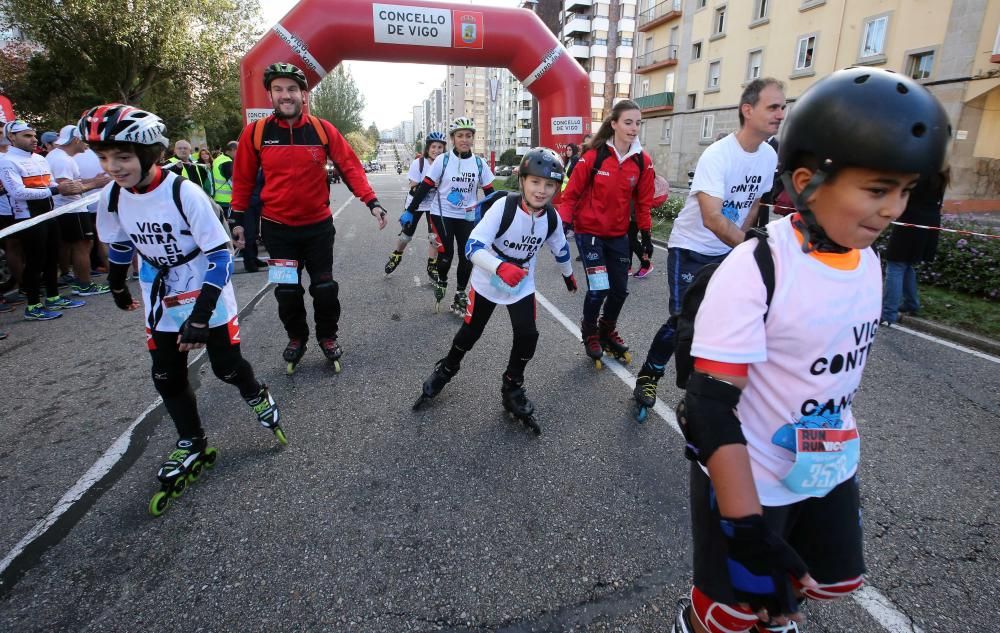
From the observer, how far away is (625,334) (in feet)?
18.9

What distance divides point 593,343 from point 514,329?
1393mm

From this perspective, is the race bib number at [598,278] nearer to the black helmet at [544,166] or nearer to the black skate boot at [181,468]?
the black helmet at [544,166]

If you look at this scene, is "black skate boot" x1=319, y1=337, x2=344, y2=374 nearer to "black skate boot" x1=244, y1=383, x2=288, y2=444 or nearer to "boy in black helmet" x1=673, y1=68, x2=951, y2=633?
"black skate boot" x1=244, y1=383, x2=288, y2=444

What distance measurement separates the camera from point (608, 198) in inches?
177

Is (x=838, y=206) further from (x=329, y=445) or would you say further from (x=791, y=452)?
(x=329, y=445)

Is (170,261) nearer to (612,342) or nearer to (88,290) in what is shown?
(612,342)

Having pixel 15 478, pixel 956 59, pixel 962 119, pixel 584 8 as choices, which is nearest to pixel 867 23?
pixel 956 59

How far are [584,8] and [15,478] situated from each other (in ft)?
250

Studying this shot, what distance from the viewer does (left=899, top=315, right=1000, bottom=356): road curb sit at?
532 cm

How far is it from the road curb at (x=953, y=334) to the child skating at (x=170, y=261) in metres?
6.95

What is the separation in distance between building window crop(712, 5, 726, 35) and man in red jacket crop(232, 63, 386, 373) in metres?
31.5

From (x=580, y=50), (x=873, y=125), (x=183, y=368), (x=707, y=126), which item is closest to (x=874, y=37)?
(x=707, y=126)

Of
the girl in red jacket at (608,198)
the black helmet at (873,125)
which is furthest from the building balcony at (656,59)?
the black helmet at (873,125)

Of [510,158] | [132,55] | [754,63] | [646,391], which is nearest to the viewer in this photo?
[646,391]
